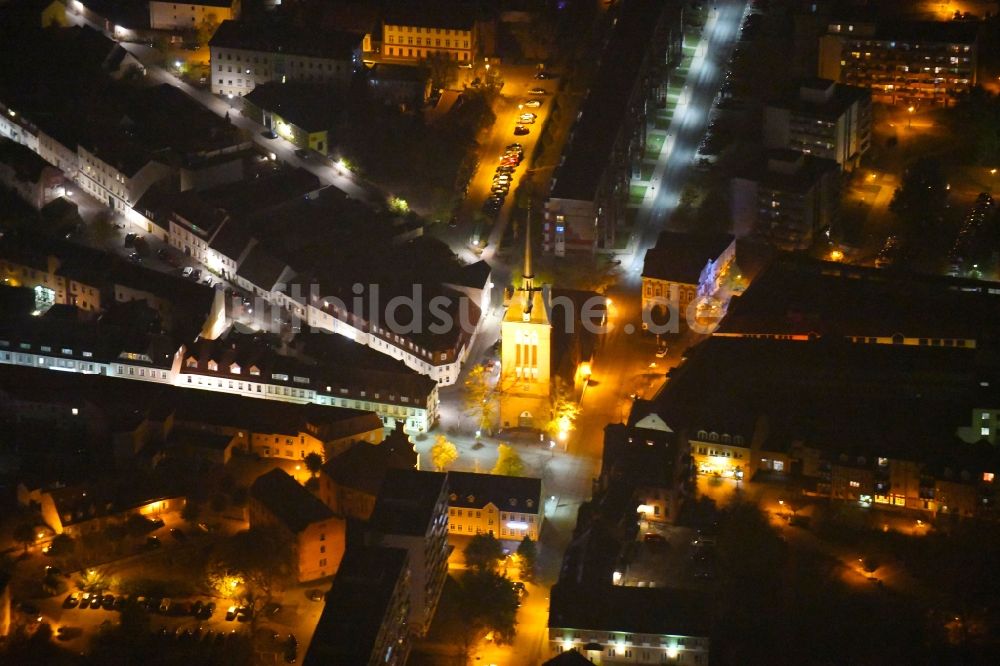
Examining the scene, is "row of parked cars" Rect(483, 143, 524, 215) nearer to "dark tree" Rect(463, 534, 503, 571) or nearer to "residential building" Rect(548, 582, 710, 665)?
"dark tree" Rect(463, 534, 503, 571)

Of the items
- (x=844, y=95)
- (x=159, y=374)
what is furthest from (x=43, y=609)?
(x=844, y=95)

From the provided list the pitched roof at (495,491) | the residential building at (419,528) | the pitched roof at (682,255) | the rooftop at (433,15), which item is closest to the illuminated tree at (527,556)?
the pitched roof at (495,491)

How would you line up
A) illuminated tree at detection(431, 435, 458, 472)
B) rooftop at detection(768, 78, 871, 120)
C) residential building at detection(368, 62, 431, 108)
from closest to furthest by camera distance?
illuminated tree at detection(431, 435, 458, 472), rooftop at detection(768, 78, 871, 120), residential building at detection(368, 62, 431, 108)

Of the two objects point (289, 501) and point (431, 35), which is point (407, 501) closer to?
point (289, 501)

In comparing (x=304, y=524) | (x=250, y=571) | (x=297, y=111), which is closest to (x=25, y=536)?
(x=250, y=571)

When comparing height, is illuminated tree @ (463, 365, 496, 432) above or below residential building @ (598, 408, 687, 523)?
above

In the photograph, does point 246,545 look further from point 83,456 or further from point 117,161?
point 117,161

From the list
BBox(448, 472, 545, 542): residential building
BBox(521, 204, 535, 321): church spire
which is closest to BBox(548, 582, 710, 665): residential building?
BBox(448, 472, 545, 542): residential building
